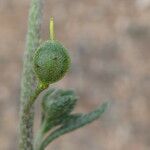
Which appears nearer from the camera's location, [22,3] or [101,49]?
[101,49]

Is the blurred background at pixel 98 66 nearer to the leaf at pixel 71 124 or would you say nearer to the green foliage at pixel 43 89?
the leaf at pixel 71 124

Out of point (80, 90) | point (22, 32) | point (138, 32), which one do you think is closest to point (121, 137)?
point (80, 90)

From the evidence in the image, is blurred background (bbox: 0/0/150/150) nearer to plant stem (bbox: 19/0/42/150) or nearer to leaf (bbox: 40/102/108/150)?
leaf (bbox: 40/102/108/150)

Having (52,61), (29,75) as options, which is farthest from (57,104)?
(52,61)

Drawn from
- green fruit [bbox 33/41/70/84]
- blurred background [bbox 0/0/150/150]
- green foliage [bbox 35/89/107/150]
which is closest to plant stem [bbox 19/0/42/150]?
green foliage [bbox 35/89/107/150]

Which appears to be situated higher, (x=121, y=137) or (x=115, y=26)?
(x=115, y=26)

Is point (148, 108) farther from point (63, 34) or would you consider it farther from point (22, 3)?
point (22, 3)

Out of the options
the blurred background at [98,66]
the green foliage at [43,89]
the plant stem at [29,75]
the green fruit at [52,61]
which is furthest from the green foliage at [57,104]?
the blurred background at [98,66]
